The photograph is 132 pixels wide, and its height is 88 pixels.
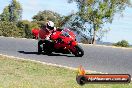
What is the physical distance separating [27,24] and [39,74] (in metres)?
55.0

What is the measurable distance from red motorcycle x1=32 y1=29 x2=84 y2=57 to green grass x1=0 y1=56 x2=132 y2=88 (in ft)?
16.6

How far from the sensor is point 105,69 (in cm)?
1238

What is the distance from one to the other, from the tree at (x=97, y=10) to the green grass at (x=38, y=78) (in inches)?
1336

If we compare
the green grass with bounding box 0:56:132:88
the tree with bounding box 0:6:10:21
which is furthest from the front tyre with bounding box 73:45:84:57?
the tree with bounding box 0:6:10:21

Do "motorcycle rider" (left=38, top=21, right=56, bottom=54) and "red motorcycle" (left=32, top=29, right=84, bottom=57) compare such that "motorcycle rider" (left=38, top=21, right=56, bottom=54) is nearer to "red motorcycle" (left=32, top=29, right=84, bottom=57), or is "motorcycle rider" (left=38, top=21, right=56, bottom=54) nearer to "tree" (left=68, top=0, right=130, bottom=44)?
"red motorcycle" (left=32, top=29, right=84, bottom=57)

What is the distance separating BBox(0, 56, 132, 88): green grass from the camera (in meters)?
7.59

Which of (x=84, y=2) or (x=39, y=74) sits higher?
(x=84, y=2)

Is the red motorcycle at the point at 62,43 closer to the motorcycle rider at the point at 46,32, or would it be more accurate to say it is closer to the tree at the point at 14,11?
the motorcycle rider at the point at 46,32

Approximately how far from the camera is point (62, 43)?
54.6 feet

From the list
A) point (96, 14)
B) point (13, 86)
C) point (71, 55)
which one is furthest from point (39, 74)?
point (96, 14)

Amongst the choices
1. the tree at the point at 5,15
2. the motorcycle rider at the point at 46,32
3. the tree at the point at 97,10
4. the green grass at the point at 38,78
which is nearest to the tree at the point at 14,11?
the tree at the point at 5,15

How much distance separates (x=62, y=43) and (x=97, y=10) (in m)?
29.1

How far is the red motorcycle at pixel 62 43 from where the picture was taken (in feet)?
53.9

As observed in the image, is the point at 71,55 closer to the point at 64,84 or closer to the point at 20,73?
the point at 20,73
